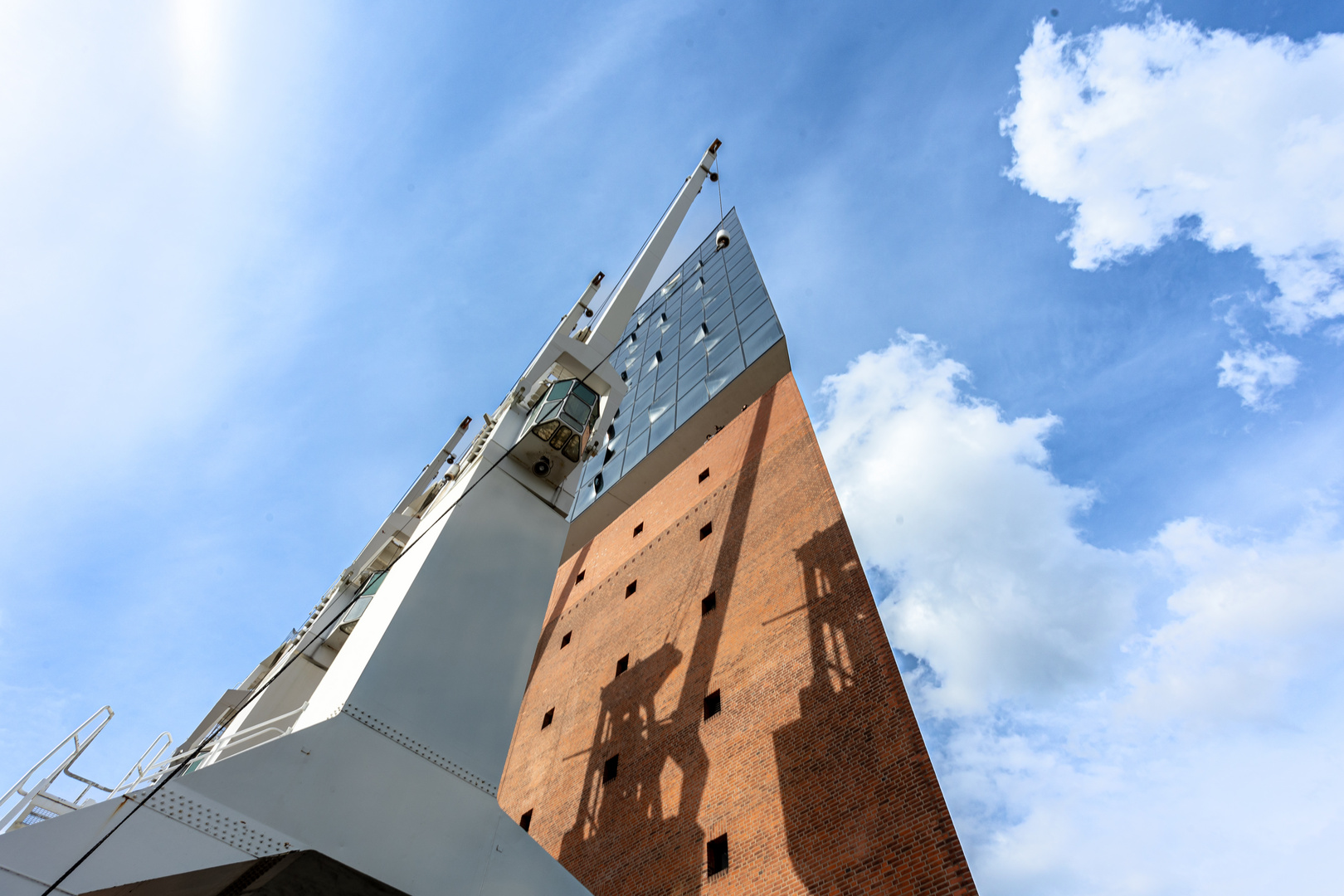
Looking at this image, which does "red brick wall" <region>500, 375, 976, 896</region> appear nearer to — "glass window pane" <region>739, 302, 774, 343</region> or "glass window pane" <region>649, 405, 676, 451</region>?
"glass window pane" <region>649, 405, 676, 451</region>

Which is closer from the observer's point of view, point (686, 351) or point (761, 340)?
point (761, 340)

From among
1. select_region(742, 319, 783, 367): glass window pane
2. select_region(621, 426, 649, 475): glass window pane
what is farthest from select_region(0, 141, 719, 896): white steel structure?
select_region(621, 426, 649, 475): glass window pane

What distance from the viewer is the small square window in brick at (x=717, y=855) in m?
9.49

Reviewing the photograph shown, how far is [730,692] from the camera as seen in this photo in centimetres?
1167

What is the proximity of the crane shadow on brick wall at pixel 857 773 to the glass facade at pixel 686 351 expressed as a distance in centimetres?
1129

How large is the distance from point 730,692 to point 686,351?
16.1 meters

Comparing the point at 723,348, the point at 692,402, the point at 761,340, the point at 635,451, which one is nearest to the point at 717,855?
the point at 692,402

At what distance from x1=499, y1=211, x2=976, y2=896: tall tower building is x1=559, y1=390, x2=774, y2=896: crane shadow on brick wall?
4cm

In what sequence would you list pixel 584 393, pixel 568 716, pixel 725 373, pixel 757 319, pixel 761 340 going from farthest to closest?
pixel 757 319
pixel 725 373
pixel 761 340
pixel 568 716
pixel 584 393

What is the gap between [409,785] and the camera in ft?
20.4

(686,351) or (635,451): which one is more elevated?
(686,351)

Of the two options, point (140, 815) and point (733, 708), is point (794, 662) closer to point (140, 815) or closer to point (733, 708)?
point (733, 708)

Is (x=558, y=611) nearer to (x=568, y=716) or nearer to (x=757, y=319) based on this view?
(x=568, y=716)

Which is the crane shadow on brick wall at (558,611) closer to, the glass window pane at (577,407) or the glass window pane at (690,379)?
the glass window pane at (690,379)
